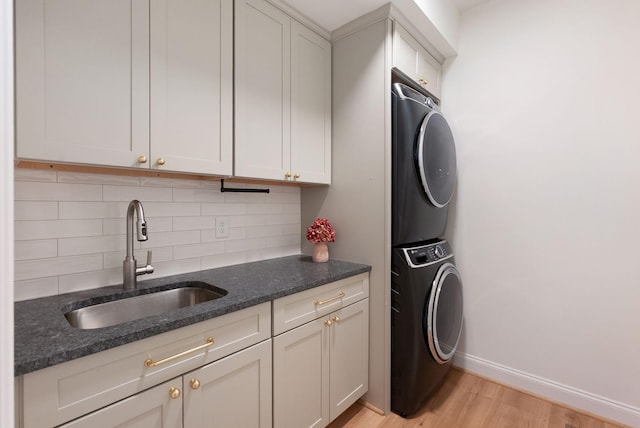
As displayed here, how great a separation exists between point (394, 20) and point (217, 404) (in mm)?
2124

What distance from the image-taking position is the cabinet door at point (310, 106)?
177 cm

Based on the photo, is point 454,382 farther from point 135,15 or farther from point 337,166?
point 135,15

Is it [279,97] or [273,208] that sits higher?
[279,97]

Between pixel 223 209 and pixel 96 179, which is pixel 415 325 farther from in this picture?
pixel 96 179

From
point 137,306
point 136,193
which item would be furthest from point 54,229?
point 137,306

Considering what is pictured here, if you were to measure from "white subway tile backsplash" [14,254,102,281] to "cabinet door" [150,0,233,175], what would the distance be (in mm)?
515

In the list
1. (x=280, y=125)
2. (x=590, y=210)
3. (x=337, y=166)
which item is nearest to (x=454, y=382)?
(x=590, y=210)

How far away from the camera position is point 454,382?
2129 mm

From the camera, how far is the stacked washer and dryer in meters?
1.73

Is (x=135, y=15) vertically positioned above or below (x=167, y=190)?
above

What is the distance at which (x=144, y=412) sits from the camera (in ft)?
3.00

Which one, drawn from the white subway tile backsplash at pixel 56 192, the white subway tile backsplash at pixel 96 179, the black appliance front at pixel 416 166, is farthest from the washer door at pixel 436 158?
the white subway tile backsplash at pixel 56 192

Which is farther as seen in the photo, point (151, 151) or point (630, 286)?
point (630, 286)

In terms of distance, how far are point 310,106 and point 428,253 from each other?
120 cm
